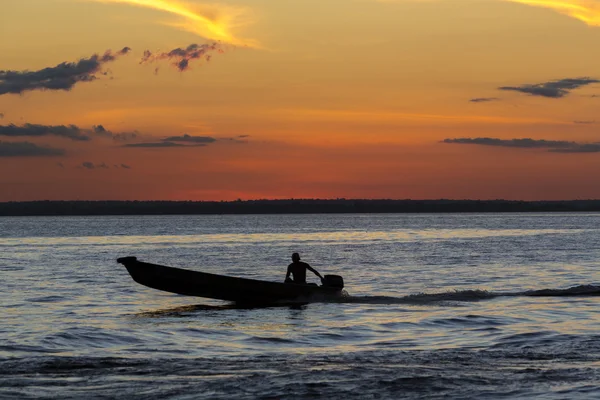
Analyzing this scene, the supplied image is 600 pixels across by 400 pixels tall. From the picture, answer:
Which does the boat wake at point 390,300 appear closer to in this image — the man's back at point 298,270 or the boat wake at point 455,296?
the boat wake at point 455,296

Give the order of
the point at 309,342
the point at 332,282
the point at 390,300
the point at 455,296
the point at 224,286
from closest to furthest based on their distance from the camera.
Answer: the point at 309,342
the point at 224,286
the point at 332,282
the point at 390,300
the point at 455,296

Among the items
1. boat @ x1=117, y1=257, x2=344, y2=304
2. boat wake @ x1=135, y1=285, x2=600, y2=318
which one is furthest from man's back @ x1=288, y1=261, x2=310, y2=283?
boat wake @ x1=135, y1=285, x2=600, y2=318

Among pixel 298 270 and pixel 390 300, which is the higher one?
pixel 298 270

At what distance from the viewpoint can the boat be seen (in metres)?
33.4

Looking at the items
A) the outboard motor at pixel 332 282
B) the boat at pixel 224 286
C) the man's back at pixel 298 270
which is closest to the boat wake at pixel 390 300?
the boat at pixel 224 286

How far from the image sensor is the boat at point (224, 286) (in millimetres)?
33406

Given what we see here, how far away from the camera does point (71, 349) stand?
75.2 feet

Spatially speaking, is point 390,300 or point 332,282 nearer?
point 332,282

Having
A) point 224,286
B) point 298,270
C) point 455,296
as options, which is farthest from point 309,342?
point 455,296

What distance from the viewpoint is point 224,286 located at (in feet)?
111

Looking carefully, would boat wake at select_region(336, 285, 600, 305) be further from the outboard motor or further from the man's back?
the man's back

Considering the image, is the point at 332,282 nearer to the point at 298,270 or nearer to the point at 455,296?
the point at 298,270

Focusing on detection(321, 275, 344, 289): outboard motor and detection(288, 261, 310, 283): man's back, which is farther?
detection(321, 275, 344, 289): outboard motor

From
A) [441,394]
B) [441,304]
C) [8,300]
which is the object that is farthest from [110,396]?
[8,300]
